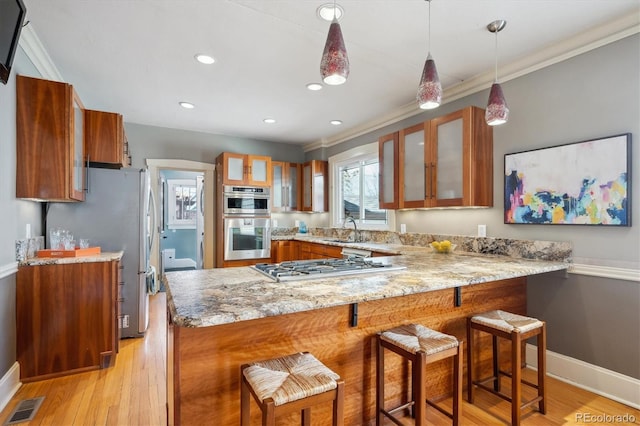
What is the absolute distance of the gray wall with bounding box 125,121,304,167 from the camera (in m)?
4.53

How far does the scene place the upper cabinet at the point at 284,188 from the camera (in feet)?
17.5

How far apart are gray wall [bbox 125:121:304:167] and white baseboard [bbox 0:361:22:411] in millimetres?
2931

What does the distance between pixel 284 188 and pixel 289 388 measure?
443 centimetres

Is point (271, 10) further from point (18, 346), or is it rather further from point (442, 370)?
point (18, 346)

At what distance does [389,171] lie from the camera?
3.64 m

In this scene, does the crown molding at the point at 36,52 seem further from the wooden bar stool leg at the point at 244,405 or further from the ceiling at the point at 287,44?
the wooden bar stool leg at the point at 244,405

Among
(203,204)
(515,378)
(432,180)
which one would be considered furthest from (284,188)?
(515,378)

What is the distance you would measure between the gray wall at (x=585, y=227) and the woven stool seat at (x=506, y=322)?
2.29 ft

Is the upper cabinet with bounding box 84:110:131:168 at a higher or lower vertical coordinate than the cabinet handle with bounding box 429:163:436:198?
higher

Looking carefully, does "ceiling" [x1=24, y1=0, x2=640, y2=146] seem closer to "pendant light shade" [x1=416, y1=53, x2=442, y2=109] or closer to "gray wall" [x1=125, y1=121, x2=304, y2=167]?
"pendant light shade" [x1=416, y1=53, x2=442, y2=109]

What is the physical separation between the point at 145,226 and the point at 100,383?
1382mm

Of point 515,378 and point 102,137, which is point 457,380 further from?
point 102,137

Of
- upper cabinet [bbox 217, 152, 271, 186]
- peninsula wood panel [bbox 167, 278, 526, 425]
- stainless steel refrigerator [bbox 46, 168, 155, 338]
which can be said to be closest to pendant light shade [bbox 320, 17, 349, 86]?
peninsula wood panel [bbox 167, 278, 526, 425]

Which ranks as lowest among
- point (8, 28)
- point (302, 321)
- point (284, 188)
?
point (302, 321)
